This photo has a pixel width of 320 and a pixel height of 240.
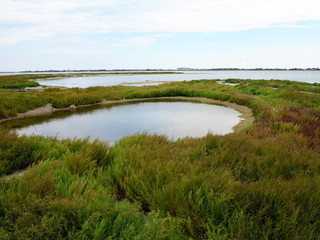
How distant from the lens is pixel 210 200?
2.97 m

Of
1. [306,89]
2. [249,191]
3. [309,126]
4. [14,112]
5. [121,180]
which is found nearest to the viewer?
[249,191]

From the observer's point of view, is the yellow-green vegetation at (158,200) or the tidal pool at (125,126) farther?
the tidal pool at (125,126)

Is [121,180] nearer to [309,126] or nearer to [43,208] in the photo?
[43,208]

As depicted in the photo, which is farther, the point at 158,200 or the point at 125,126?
the point at 125,126

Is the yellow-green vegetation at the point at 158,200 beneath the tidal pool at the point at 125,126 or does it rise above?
above

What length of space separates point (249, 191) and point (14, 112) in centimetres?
1562

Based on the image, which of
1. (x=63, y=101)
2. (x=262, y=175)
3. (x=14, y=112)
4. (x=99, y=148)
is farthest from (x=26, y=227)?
(x=63, y=101)

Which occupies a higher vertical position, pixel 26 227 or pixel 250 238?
pixel 26 227

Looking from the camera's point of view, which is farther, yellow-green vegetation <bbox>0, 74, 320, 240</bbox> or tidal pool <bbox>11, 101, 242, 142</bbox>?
tidal pool <bbox>11, 101, 242, 142</bbox>

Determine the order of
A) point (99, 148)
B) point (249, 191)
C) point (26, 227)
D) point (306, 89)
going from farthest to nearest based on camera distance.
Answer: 1. point (306, 89)
2. point (99, 148)
3. point (249, 191)
4. point (26, 227)

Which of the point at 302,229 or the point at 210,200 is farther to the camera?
the point at 210,200

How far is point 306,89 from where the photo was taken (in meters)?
26.2

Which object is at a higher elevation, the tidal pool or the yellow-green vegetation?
the yellow-green vegetation

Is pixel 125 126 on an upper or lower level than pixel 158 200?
lower
